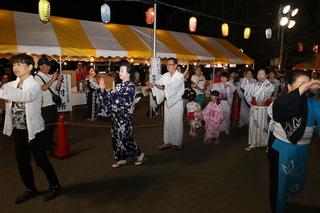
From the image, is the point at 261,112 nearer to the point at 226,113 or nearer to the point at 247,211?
the point at 226,113

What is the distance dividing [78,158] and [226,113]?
4122 mm

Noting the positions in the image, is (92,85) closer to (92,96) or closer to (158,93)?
(92,96)

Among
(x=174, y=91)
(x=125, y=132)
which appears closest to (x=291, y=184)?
(x=125, y=132)

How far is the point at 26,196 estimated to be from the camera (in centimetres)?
376

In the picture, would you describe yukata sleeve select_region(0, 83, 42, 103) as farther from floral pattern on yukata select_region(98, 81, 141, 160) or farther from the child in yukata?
the child in yukata

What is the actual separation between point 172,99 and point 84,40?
18.9ft

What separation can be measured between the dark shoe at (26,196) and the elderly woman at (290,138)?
3.02m

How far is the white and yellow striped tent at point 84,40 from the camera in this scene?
350 inches

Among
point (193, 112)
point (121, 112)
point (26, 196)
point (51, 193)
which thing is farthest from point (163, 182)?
point (193, 112)

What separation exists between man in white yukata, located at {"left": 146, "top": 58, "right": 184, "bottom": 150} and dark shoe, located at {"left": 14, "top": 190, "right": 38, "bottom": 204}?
2.99 metres

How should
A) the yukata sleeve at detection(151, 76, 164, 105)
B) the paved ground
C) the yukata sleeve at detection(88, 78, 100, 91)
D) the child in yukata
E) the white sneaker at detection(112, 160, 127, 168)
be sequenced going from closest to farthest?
the paved ground → the white sneaker at detection(112, 160, 127, 168) → the yukata sleeve at detection(151, 76, 164, 105) → the child in yukata → the yukata sleeve at detection(88, 78, 100, 91)

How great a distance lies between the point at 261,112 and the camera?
6.16 m

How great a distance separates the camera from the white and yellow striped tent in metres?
8.89

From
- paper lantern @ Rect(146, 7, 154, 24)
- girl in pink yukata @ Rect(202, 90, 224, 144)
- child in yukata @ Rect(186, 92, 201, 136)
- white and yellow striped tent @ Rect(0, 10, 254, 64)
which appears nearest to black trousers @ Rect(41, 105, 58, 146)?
child in yukata @ Rect(186, 92, 201, 136)
